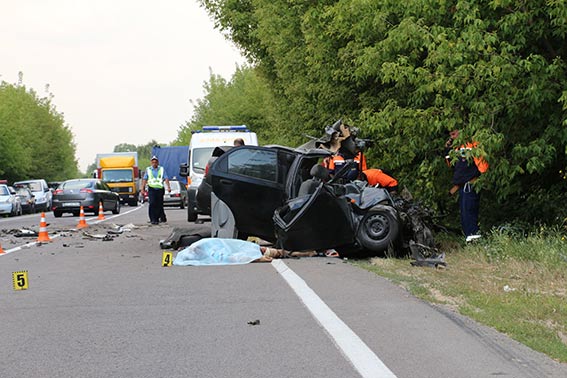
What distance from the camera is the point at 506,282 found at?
9977mm

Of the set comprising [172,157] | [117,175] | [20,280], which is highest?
[172,157]

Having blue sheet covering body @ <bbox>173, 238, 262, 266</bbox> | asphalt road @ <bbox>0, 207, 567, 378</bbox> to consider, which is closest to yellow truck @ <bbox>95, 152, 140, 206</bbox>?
blue sheet covering body @ <bbox>173, 238, 262, 266</bbox>

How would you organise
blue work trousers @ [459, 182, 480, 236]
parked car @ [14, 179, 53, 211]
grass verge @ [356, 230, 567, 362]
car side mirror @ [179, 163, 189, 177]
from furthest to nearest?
parked car @ [14, 179, 53, 211] → car side mirror @ [179, 163, 189, 177] → blue work trousers @ [459, 182, 480, 236] → grass verge @ [356, 230, 567, 362]

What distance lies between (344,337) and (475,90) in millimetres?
6739

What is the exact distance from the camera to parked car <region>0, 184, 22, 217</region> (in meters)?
39.4

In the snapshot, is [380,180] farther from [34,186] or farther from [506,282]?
[34,186]

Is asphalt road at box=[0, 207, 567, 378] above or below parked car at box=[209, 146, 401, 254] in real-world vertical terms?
below

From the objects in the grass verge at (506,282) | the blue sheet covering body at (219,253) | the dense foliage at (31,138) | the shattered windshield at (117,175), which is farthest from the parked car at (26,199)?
the grass verge at (506,282)

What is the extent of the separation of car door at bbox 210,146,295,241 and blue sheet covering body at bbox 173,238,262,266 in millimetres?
487

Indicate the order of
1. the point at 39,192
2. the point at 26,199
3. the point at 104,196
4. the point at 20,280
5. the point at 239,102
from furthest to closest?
the point at 239,102
the point at 39,192
the point at 26,199
the point at 104,196
the point at 20,280

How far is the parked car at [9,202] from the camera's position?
39.4 m

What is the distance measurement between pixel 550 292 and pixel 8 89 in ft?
249

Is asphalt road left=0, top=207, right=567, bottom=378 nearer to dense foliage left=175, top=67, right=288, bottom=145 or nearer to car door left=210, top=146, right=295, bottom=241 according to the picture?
car door left=210, top=146, right=295, bottom=241

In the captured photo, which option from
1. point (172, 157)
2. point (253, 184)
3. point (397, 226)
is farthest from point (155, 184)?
point (172, 157)
